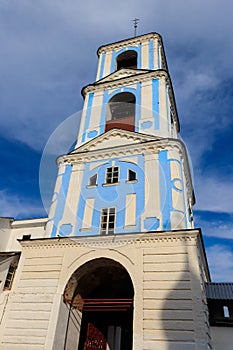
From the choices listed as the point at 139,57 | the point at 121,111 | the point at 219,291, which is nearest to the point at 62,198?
the point at 121,111

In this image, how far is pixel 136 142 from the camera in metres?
15.5

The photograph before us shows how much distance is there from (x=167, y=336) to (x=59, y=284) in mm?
4650

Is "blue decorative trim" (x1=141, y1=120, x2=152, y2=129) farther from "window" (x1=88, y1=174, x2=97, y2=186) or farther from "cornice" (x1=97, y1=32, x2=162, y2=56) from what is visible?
"cornice" (x1=97, y1=32, x2=162, y2=56)

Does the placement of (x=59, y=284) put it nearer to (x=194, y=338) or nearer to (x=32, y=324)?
(x=32, y=324)

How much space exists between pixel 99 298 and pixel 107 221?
4414mm

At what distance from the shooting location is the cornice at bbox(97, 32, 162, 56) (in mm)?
22000

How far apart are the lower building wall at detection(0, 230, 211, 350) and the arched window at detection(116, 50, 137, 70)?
15.8 meters

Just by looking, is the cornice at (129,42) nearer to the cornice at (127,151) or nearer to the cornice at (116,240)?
the cornice at (127,151)

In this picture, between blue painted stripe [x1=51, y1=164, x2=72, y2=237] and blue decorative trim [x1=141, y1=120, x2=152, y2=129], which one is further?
blue decorative trim [x1=141, y1=120, x2=152, y2=129]

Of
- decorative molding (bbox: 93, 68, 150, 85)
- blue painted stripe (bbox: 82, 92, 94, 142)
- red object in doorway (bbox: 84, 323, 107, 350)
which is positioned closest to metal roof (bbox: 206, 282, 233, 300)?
red object in doorway (bbox: 84, 323, 107, 350)

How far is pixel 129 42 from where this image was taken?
22453 millimetres

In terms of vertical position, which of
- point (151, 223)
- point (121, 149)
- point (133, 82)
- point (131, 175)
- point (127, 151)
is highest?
point (133, 82)

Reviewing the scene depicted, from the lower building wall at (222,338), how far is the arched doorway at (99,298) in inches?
158

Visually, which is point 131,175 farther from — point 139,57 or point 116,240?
point 139,57
